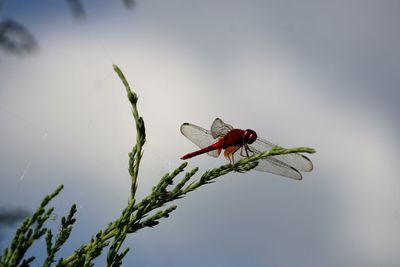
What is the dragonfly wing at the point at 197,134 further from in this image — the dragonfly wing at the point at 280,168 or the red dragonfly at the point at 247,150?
the dragonfly wing at the point at 280,168

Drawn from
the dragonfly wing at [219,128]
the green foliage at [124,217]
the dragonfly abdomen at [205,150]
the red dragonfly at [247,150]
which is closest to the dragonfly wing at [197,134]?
the red dragonfly at [247,150]

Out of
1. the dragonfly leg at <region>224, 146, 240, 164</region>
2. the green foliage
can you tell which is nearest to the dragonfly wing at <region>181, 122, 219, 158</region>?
the dragonfly leg at <region>224, 146, 240, 164</region>

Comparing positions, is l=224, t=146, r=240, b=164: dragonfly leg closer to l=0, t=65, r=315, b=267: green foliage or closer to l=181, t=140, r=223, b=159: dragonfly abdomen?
l=181, t=140, r=223, b=159: dragonfly abdomen

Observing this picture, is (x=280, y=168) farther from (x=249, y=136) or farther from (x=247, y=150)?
(x=249, y=136)

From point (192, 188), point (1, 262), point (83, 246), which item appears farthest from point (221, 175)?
point (1, 262)

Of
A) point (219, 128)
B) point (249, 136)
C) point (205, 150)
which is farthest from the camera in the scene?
point (219, 128)

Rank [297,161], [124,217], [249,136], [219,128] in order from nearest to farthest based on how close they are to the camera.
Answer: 1. [124,217]
2. [249,136]
3. [297,161]
4. [219,128]

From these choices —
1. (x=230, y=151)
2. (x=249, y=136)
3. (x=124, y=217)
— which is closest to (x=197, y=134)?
(x=230, y=151)
